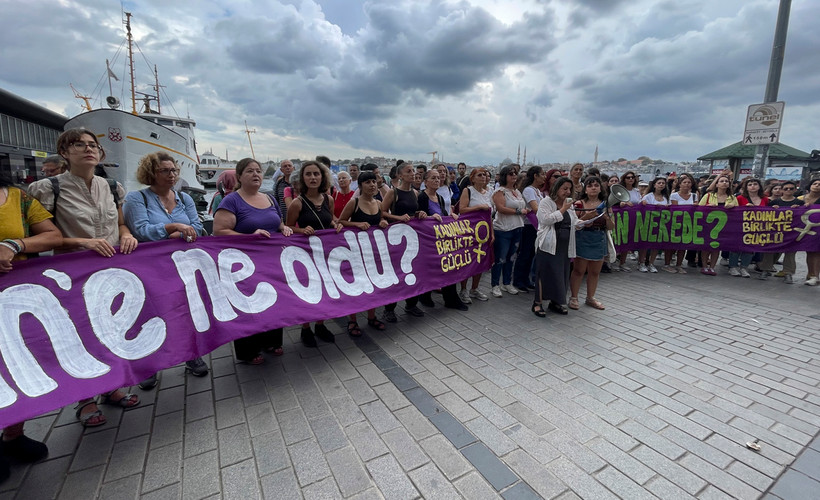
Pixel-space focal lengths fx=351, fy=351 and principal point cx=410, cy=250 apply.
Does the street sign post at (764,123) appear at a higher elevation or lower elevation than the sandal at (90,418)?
higher

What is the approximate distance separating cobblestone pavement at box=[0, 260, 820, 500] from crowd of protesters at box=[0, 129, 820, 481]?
1.10 feet

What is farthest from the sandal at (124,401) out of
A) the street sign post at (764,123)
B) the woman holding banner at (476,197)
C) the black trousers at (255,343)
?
the street sign post at (764,123)

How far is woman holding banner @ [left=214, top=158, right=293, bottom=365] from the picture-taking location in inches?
127

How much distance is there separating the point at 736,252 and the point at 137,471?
9578mm

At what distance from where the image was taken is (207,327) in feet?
Result: 9.24

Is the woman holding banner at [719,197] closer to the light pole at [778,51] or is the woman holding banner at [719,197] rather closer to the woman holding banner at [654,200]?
the woman holding banner at [654,200]

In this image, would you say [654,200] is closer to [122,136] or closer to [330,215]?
[330,215]

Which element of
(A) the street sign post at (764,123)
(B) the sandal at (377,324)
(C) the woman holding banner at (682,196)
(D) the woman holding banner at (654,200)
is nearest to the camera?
(B) the sandal at (377,324)

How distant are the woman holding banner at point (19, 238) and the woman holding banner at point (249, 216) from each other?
1.08 meters

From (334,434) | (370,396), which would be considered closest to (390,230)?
(370,396)

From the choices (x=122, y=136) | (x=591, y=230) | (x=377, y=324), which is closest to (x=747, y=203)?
(x=591, y=230)

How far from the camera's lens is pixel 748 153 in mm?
20500

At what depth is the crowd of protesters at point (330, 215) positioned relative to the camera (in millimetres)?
2469

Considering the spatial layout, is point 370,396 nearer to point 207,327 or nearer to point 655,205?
point 207,327
